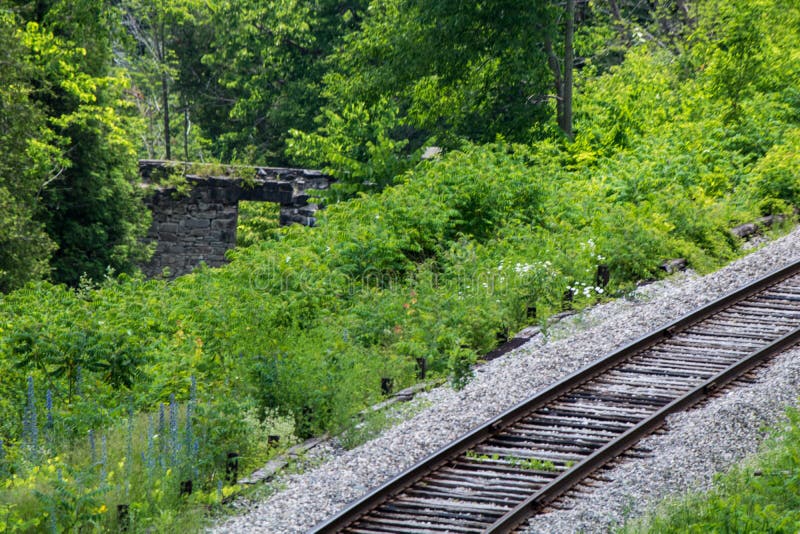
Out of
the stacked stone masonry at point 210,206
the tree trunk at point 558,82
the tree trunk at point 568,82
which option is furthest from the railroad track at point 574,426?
the stacked stone masonry at point 210,206

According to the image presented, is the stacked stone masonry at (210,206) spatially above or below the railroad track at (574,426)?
above

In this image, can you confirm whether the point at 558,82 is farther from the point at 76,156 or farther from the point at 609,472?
the point at 609,472

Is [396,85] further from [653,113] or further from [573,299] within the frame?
[573,299]

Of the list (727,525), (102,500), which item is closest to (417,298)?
(102,500)

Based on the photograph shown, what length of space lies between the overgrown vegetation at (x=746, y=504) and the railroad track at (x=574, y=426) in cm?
108

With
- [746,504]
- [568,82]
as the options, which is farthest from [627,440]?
[568,82]

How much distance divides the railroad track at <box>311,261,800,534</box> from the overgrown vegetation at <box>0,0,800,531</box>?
1.35 m

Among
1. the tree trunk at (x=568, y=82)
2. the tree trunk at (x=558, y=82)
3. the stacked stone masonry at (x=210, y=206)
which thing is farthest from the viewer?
the stacked stone masonry at (x=210, y=206)

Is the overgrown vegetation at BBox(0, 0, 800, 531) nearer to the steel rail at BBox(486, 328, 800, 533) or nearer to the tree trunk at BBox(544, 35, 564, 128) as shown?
the tree trunk at BBox(544, 35, 564, 128)

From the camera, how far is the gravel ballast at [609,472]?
744 centimetres

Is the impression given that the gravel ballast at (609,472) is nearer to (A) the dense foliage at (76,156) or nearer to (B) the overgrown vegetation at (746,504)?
(B) the overgrown vegetation at (746,504)

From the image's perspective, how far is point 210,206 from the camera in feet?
76.9

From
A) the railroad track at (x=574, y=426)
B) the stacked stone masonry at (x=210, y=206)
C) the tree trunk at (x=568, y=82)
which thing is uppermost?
the tree trunk at (x=568, y=82)

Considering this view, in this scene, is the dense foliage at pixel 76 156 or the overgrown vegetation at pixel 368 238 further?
the dense foliage at pixel 76 156
